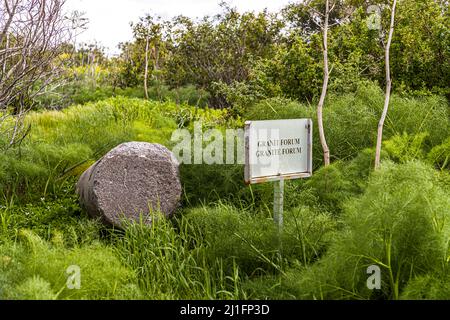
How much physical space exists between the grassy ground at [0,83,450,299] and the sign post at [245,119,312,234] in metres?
0.29

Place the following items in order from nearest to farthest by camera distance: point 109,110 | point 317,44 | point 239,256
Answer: point 239,256 → point 317,44 → point 109,110

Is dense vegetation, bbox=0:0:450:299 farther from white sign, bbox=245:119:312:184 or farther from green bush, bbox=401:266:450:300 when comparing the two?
white sign, bbox=245:119:312:184

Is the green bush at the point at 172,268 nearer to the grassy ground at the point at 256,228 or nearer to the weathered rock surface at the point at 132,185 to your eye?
the grassy ground at the point at 256,228

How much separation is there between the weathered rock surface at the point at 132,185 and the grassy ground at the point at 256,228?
5.9 inches

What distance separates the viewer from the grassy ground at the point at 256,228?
122 inches

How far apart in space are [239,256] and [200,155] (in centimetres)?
162

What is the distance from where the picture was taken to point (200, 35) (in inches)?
507

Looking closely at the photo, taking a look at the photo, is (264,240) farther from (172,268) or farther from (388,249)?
(388,249)

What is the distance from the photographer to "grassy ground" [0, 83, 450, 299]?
310cm

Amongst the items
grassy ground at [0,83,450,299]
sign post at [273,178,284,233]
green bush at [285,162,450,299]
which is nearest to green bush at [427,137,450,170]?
grassy ground at [0,83,450,299]

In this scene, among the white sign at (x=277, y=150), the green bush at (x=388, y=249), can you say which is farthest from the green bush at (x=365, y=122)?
the green bush at (x=388, y=249)

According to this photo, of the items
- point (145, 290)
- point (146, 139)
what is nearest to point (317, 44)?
point (146, 139)

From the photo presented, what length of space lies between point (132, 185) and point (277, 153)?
4.78 feet
